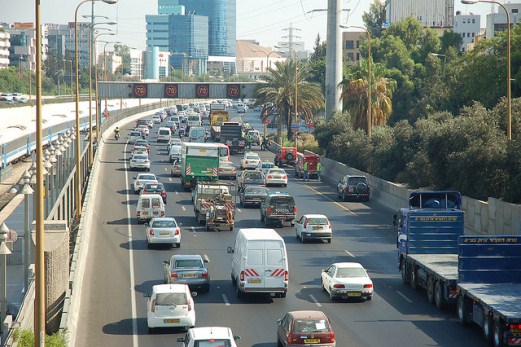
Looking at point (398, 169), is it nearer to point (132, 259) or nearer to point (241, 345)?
point (132, 259)

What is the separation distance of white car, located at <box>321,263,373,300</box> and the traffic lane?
270 inches

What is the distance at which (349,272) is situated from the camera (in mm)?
32906

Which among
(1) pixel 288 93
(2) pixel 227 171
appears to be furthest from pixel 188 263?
(1) pixel 288 93

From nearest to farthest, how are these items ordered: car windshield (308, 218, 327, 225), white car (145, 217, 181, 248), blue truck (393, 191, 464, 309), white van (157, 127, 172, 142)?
blue truck (393, 191, 464, 309)
white car (145, 217, 181, 248)
car windshield (308, 218, 327, 225)
white van (157, 127, 172, 142)

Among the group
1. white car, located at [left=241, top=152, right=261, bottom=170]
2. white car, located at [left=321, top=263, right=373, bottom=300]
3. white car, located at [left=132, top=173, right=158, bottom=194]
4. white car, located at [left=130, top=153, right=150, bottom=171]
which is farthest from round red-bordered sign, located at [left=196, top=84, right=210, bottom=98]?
white car, located at [left=321, top=263, right=373, bottom=300]

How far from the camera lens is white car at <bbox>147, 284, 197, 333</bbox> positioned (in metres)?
27.7

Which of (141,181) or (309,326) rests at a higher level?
(141,181)

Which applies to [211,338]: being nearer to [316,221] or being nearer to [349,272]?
[349,272]

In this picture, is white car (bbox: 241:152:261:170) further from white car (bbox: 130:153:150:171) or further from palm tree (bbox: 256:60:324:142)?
palm tree (bbox: 256:60:324:142)

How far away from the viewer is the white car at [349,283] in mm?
32406

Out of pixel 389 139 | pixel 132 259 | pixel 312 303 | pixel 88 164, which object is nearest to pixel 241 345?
pixel 312 303

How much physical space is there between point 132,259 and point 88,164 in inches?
1543

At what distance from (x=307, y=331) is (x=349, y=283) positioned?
8328 millimetres

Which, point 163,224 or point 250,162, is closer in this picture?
point 163,224
